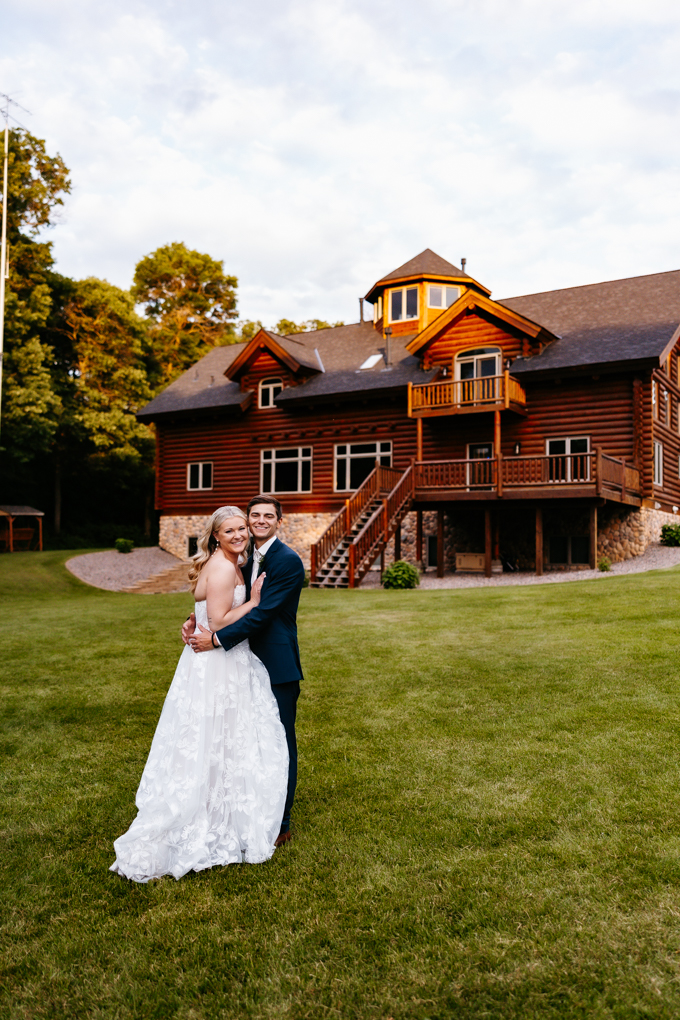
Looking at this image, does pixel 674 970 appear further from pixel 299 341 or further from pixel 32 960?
pixel 299 341

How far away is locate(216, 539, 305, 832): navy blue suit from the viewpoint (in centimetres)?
396

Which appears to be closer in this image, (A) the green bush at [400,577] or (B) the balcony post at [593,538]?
(A) the green bush at [400,577]

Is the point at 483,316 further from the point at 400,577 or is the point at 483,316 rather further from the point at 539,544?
the point at 400,577

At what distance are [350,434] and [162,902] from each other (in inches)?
825

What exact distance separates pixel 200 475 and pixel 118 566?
5.11 metres

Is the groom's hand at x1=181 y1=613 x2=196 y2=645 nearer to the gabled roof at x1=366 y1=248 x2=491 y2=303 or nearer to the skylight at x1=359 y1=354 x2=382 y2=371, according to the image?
the skylight at x1=359 y1=354 x2=382 y2=371

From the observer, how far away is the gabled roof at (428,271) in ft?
84.6

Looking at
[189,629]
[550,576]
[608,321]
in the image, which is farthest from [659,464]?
[189,629]

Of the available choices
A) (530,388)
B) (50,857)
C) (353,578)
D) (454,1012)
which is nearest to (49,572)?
(353,578)

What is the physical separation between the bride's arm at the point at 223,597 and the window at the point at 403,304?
2339cm

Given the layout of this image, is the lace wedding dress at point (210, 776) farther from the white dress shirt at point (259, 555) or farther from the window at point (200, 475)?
the window at point (200, 475)

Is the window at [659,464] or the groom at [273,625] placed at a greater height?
the window at [659,464]

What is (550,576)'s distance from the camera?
17.1m

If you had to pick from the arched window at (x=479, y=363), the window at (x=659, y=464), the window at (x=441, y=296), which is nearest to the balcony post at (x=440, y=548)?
the arched window at (x=479, y=363)
